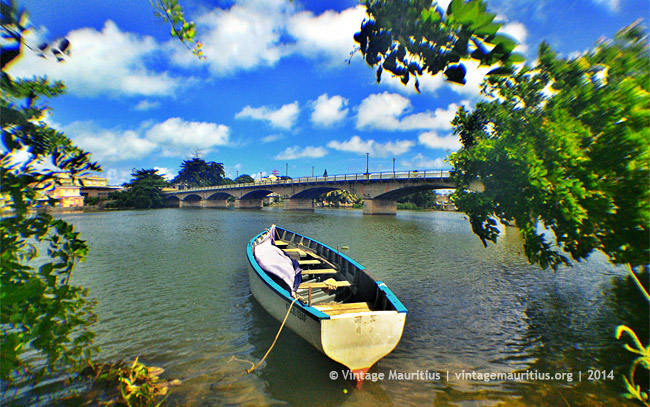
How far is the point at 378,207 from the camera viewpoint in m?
60.9

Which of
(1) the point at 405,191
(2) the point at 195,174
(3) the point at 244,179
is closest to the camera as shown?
(1) the point at 405,191

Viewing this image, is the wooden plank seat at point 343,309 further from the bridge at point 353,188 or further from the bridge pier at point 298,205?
the bridge pier at point 298,205

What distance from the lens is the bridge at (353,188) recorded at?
51.4 metres

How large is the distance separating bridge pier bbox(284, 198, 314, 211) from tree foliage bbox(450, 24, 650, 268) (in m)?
74.3

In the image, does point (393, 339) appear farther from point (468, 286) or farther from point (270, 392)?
point (468, 286)

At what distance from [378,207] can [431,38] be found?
59.4 m

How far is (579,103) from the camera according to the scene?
5.61 metres

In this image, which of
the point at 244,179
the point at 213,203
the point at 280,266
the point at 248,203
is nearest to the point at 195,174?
the point at 244,179

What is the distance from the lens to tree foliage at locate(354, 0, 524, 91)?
2.21 m

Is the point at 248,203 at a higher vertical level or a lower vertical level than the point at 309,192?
lower

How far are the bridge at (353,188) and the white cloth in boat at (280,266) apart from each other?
32292 millimetres

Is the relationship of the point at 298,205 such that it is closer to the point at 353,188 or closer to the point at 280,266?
the point at 353,188

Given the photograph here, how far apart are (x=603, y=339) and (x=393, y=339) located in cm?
660

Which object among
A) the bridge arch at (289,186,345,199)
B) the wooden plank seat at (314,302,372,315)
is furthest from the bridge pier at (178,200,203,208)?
the wooden plank seat at (314,302,372,315)
